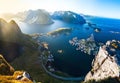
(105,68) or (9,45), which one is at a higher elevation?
(105,68)

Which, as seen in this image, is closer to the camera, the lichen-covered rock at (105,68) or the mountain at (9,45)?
the lichen-covered rock at (105,68)

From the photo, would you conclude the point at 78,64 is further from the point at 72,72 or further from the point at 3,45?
the point at 3,45

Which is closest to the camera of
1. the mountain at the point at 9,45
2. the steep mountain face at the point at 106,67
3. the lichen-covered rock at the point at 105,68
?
the lichen-covered rock at the point at 105,68

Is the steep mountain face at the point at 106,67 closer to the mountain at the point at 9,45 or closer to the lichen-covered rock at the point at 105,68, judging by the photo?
the lichen-covered rock at the point at 105,68

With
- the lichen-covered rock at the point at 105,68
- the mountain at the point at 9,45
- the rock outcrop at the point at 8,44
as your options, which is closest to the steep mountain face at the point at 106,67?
→ the lichen-covered rock at the point at 105,68

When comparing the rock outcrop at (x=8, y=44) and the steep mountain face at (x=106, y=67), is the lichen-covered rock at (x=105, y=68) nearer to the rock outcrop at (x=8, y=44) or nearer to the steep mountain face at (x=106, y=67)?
the steep mountain face at (x=106, y=67)

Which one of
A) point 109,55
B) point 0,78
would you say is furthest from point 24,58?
point 0,78

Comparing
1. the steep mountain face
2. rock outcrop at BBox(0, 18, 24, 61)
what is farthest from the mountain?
the steep mountain face

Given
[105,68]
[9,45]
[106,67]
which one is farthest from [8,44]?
[106,67]

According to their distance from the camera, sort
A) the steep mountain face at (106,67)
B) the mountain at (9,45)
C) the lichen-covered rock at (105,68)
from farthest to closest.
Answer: the mountain at (9,45), the steep mountain face at (106,67), the lichen-covered rock at (105,68)

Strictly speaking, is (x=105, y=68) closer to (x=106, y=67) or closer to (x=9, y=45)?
(x=106, y=67)

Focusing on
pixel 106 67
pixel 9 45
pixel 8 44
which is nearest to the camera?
pixel 106 67

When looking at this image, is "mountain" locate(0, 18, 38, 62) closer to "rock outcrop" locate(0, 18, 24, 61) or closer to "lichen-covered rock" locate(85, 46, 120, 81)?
"rock outcrop" locate(0, 18, 24, 61)

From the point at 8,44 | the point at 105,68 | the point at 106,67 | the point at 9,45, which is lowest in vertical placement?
the point at 9,45
